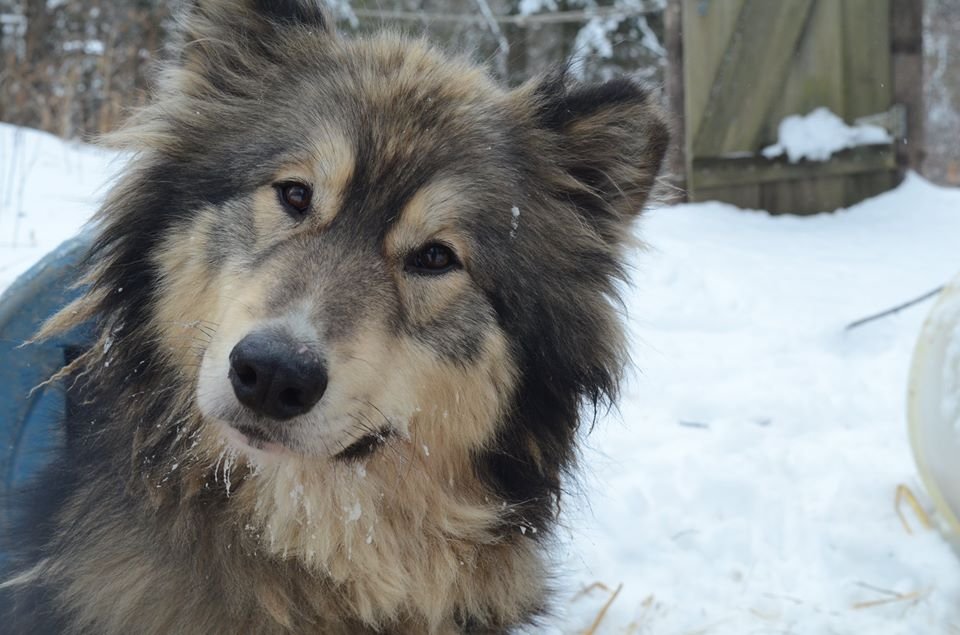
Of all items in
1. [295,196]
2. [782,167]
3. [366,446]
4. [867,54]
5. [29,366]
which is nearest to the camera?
[366,446]

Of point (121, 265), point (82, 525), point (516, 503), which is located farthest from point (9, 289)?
point (516, 503)

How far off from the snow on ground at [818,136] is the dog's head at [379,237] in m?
5.00

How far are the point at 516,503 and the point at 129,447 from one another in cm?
101

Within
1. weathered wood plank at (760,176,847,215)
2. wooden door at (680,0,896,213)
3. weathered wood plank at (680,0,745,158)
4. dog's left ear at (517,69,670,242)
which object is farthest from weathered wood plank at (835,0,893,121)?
dog's left ear at (517,69,670,242)

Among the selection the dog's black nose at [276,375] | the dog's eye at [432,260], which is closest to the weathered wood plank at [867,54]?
the dog's eye at [432,260]

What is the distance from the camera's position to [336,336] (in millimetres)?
1992

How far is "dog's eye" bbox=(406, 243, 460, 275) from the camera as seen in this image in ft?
7.63

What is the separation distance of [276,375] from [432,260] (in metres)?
0.63

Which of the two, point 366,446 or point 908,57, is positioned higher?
point 908,57

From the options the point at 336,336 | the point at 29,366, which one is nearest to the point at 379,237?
the point at 336,336

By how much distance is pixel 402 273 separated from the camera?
2.30 m

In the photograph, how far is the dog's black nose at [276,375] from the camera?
72.3 inches

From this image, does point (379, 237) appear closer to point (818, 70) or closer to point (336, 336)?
point (336, 336)

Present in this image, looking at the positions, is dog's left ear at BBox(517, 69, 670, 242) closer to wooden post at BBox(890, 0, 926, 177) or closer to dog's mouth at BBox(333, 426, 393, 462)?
dog's mouth at BBox(333, 426, 393, 462)
